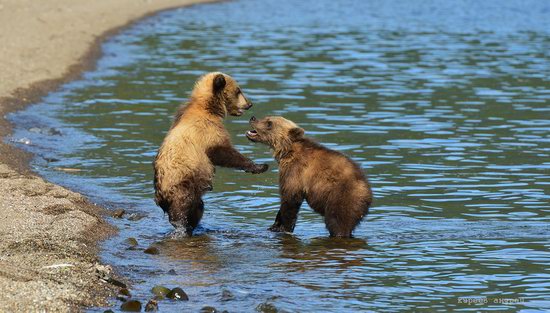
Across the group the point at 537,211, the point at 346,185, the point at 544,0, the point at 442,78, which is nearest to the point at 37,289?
the point at 346,185

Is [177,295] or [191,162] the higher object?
[191,162]

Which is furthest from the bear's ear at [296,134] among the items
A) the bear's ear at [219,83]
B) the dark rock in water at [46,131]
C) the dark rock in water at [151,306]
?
the dark rock in water at [46,131]

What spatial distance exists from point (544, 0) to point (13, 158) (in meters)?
37.3

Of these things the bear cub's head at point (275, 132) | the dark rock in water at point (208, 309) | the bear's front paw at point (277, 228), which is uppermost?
the bear cub's head at point (275, 132)

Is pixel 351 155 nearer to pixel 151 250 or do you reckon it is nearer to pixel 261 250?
pixel 261 250

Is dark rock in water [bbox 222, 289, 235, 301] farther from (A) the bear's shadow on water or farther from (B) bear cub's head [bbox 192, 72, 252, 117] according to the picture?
(B) bear cub's head [bbox 192, 72, 252, 117]

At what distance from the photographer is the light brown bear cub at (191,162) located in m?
11.4

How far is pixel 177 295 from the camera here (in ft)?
29.6

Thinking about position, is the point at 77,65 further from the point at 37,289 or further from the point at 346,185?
the point at 37,289

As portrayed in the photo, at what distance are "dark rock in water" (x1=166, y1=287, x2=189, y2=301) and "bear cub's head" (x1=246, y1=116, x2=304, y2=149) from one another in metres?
3.23

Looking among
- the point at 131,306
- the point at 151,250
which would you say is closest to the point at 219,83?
the point at 151,250

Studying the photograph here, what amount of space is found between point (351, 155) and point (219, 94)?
5140 millimetres

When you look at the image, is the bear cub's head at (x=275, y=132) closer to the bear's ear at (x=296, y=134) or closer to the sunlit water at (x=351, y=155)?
the bear's ear at (x=296, y=134)

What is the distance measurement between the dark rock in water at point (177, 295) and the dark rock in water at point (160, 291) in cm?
5
